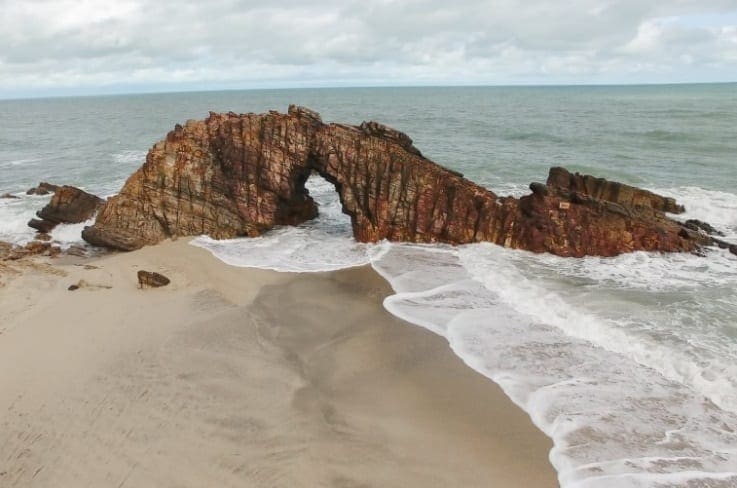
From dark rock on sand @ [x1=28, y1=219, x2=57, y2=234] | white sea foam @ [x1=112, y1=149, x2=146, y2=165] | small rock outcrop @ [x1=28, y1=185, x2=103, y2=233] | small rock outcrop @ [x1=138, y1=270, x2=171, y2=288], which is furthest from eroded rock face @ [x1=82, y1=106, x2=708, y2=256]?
white sea foam @ [x1=112, y1=149, x2=146, y2=165]

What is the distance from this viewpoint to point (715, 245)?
749 inches

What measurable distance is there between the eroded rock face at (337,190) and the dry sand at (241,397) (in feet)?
16.4

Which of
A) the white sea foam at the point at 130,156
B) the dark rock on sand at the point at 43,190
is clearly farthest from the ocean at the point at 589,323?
the white sea foam at the point at 130,156

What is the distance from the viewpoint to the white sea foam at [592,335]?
29.1 feet

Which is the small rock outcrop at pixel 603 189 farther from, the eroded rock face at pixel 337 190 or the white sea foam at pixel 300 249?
the white sea foam at pixel 300 249

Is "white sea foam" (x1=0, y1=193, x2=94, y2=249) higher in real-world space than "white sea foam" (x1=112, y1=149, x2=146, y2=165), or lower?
lower

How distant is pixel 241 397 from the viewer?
10531 mm

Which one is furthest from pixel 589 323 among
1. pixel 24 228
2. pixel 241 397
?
pixel 24 228

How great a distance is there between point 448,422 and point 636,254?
451 inches

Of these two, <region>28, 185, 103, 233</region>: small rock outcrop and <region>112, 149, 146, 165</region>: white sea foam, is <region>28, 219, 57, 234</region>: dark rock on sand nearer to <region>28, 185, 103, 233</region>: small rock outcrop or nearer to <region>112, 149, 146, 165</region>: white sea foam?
<region>28, 185, 103, 233</region>: small rock outcrop

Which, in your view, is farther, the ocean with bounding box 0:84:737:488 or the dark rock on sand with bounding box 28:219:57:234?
the dark rock on sand with bounding box 28:219:57:234

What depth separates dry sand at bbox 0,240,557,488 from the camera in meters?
8.65

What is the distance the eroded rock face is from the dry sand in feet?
16.4

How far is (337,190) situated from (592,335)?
11.1 meters
